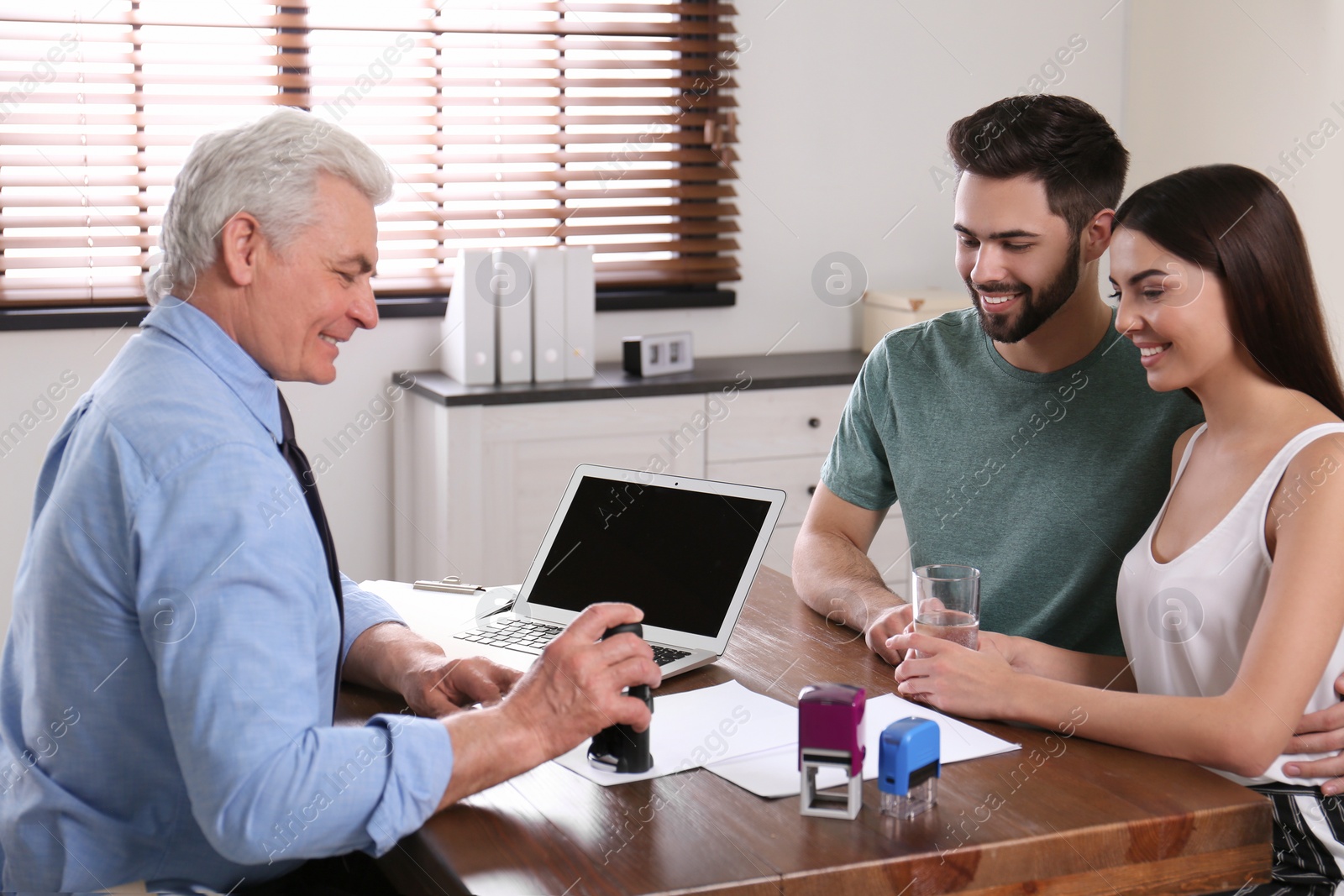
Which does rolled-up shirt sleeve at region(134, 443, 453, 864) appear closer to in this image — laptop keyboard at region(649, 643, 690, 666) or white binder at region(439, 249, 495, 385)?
laptop keyboard at region(649, 643, 690, 666)

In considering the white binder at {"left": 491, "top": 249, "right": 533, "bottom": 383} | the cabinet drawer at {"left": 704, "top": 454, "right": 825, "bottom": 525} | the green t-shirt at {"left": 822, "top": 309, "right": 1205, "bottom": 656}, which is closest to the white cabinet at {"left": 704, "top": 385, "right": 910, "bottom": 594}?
the cabinet drawer at {"left": 704, "top": 454, "right": 825, "bottom": 525}

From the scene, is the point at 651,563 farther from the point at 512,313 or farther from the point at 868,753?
the point at 512,313

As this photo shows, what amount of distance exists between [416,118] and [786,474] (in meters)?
1.41

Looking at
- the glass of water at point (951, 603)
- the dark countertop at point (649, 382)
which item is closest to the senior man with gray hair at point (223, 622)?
the glass of water at point (951, 603)

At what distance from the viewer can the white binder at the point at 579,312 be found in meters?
3.47

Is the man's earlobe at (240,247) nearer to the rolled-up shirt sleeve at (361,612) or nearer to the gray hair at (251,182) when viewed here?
the gray hair at (251,182)

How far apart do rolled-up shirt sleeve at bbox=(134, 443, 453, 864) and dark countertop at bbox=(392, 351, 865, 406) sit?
81.4 inches

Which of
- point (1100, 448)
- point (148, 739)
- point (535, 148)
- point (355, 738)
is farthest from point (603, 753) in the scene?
point (535, 148)

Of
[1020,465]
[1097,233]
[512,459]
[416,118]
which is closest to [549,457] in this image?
[512,459]

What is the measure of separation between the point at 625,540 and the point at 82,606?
705mm

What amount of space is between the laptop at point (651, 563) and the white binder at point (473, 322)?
1.61 meters

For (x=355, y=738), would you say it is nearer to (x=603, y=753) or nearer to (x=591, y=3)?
(x=603, y=753)

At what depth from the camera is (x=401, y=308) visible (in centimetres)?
354

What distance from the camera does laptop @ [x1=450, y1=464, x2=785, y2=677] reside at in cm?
164
